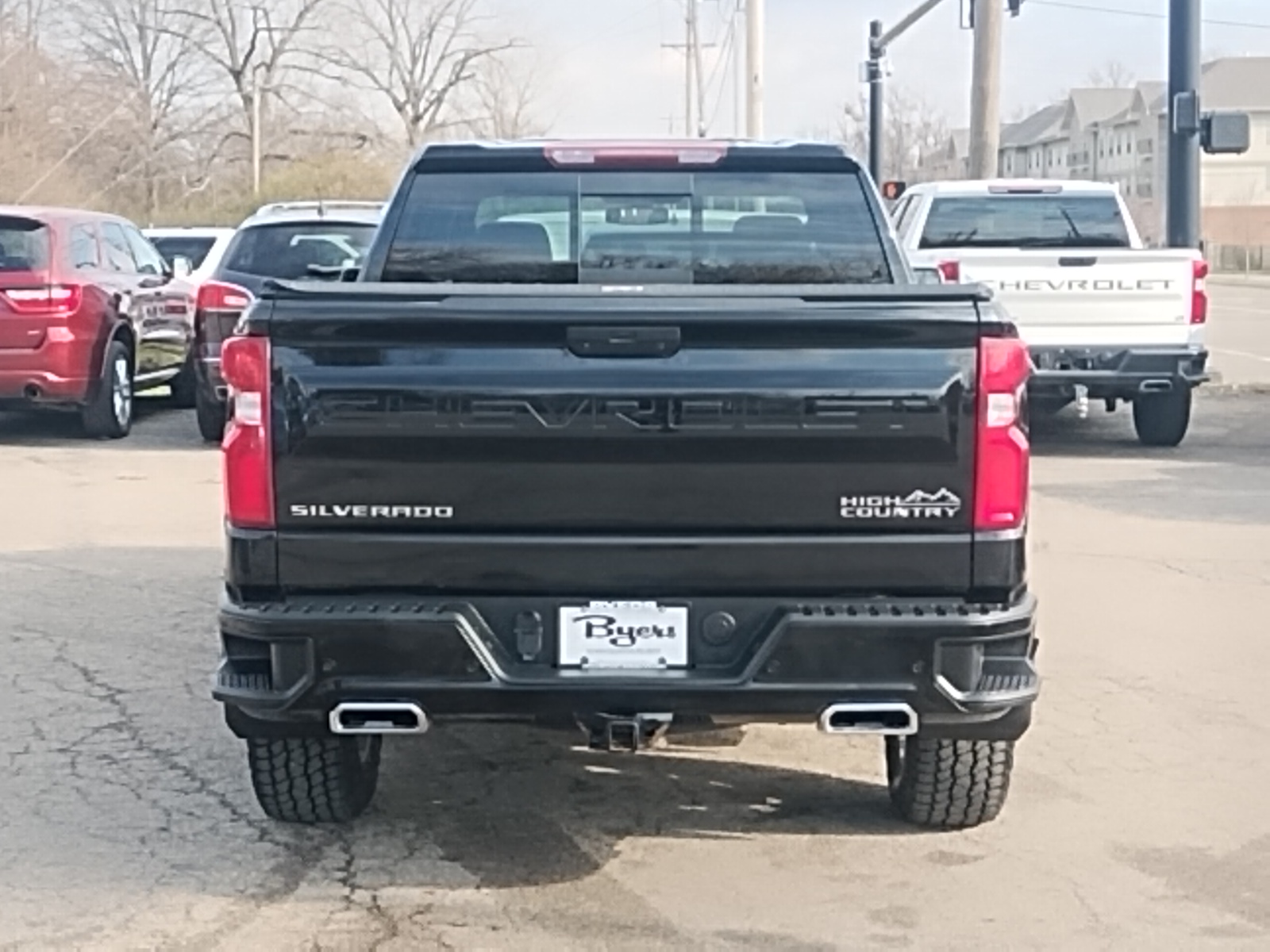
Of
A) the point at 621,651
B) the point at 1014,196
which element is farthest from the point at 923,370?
the point at 1014,196

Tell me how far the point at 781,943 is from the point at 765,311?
60.1 inches

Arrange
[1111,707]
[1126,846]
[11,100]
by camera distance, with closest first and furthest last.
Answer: [1126,846] < [1111,707] < [11,100]

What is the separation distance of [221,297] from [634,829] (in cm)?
828

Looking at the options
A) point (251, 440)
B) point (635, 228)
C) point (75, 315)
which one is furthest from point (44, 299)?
point (251, 440)

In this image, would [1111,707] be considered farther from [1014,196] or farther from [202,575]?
[1014,196]

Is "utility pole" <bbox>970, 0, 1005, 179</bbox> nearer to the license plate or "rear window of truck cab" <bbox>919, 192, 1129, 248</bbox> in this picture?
"rear window of truck cab" <bbox>919, 192, 1129, 248</bbox>

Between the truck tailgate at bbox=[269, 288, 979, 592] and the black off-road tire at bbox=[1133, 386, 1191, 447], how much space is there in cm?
969

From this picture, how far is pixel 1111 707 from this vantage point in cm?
677

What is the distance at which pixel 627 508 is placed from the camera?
446 centimetres

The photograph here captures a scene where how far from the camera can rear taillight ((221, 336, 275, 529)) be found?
445 cm

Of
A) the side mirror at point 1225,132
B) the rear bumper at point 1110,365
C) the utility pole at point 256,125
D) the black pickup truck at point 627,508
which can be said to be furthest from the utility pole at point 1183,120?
the utility pole at point 256,125

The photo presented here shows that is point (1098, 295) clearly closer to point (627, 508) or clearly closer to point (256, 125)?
point (627, 508)

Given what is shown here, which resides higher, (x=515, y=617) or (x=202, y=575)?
(x=515, y=617)

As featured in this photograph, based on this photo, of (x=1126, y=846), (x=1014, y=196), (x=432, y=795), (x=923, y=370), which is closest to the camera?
(x=923, y=370)
